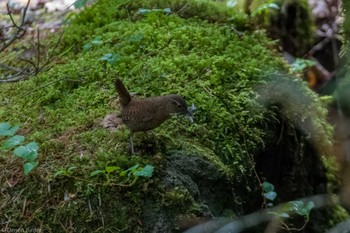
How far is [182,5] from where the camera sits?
16.1 ft

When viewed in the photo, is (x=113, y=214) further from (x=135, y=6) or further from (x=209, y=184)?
(x=135, y=6)

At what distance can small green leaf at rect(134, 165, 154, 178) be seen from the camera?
2.57 meters

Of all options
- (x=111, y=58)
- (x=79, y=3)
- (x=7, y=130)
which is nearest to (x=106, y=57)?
(x=111, y=58)

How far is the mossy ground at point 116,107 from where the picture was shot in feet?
8.71

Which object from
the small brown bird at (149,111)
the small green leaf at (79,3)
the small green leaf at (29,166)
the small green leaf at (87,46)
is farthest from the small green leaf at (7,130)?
the small green leaf at (87,46)

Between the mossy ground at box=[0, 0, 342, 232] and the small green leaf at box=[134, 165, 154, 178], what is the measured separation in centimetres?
12

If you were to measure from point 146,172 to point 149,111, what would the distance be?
416 mm

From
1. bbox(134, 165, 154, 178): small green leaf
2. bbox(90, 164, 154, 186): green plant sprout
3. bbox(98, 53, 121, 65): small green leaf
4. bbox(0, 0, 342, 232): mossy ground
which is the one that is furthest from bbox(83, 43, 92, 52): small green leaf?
bbox(134, 165, 154, 178): small green leaf

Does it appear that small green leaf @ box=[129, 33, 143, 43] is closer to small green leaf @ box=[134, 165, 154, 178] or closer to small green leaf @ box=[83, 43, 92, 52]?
small green leaf @ box=[83, 43, 92, 52]

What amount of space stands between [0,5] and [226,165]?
13.0 feet

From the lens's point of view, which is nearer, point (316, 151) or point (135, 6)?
point (316, 151)

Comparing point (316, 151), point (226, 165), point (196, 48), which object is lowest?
point (316, 151)

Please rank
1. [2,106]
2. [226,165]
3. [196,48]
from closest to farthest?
[226,165]
[2,106]
[196,48]

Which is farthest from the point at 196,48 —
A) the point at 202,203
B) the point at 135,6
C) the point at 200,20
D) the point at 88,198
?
the point at 88,198
